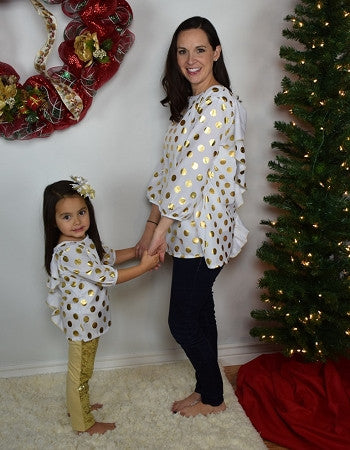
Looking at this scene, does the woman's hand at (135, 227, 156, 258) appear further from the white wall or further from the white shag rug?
the white shag rug

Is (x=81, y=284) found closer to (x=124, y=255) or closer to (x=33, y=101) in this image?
(x=124, y=255)

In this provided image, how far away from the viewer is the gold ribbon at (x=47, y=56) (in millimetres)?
1961

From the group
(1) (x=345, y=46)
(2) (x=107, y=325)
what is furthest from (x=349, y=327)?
(1) (x=345, y=46)

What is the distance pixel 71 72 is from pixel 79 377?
1193 mm

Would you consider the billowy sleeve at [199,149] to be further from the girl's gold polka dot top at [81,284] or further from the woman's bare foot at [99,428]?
the woman's bare foot at [99,428]

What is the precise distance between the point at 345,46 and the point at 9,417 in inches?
78.8

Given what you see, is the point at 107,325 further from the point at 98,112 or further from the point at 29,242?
the point at 98,112

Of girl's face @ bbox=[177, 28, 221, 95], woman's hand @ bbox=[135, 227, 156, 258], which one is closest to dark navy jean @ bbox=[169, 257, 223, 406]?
woman's hand @ bbox=[135, 227, 156, 258]

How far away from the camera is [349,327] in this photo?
202 cm

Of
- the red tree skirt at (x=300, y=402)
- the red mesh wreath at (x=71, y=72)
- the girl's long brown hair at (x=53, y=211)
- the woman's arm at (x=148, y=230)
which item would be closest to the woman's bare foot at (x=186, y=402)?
the red tree skirt at (x=300, y=402)

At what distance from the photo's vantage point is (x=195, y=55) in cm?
185

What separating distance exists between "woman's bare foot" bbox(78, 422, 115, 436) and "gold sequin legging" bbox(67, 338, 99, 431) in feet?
0.07

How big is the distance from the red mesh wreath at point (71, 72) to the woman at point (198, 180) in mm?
247

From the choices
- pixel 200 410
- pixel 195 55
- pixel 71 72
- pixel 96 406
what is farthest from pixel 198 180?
pixel 96 406
